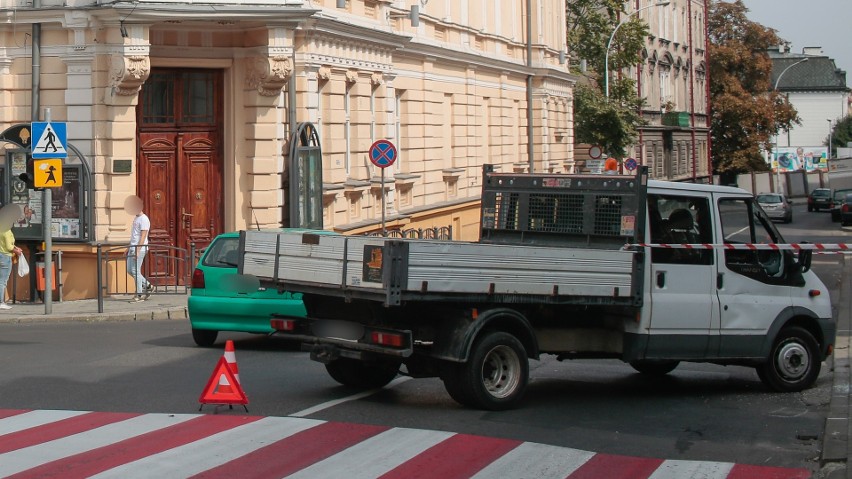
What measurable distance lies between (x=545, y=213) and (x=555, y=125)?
35.8 meters

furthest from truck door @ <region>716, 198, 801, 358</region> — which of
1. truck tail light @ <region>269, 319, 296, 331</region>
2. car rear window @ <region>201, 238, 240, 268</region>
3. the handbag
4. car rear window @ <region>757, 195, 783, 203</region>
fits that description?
car rear window @ <region>757, 195, 783, 203</region>

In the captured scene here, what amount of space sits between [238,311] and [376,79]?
13618 millimetres

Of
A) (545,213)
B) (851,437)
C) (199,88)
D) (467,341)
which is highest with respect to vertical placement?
(199,88)

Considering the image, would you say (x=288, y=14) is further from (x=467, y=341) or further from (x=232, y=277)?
(x=467, y=341)

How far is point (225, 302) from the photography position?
15266mm

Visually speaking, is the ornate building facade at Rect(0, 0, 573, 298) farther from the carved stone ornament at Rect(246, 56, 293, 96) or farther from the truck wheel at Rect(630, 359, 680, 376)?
the truck wheel at Rect(630, 359, 680, 376)

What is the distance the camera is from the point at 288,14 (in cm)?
2209

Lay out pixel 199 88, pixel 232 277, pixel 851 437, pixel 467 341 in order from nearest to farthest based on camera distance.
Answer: pixel 851 437, pixel 467 341, pixel 232 277, pixel 199 88

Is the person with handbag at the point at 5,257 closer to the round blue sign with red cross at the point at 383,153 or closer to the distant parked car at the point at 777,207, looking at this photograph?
the round blue sign with red cross at the point at 383,153

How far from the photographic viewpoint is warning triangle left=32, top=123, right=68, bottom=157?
19.2 meters

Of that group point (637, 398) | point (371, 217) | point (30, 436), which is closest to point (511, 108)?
point (371, 217)

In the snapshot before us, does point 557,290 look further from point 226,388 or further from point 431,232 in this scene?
point 431,232

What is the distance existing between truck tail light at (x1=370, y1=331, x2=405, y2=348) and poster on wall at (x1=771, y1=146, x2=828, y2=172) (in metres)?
84.5

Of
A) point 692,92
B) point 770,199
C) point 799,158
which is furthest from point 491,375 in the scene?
point 799,158
